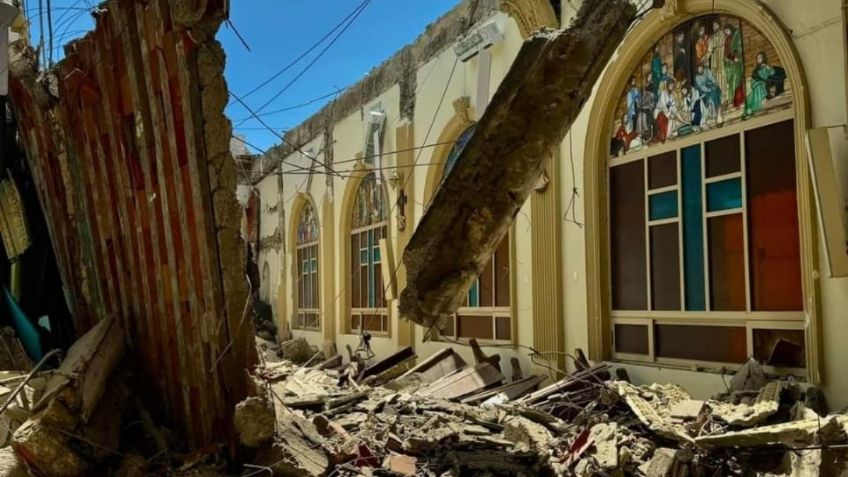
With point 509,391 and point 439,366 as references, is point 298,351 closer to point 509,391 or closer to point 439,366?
point 439,366

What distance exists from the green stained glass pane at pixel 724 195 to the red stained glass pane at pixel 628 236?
891 mm

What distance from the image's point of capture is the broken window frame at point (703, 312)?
5.95 m

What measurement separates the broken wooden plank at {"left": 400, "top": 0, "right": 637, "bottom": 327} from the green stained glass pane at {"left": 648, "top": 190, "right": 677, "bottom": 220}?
2861mm

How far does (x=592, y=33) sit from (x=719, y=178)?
2730mm

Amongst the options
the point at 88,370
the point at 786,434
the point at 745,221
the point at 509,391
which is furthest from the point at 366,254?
the point at 786,434

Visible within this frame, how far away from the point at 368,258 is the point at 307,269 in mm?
4086

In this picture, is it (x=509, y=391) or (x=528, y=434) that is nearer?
(x=528, y=434)

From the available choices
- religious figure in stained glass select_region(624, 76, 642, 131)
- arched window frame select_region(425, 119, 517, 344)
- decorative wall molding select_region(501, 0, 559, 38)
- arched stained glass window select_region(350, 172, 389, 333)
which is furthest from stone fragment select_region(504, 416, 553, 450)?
arched stained glass window select_region(350, 172, 389, 333)

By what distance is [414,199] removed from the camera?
38.8 ft

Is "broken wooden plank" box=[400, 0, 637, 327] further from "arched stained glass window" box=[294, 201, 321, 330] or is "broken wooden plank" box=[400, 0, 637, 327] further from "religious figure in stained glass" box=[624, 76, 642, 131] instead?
"arched stained glass window" box=[294, 201, 321, 330]

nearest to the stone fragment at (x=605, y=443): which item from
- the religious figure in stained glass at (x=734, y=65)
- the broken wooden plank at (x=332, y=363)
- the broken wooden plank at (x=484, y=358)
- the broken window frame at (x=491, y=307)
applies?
the religious figure in stained glass at (x=734, y=65)

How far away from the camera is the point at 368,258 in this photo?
46.2 ft

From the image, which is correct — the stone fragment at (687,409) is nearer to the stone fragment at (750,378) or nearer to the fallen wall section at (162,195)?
the stone fragment at (750,378)

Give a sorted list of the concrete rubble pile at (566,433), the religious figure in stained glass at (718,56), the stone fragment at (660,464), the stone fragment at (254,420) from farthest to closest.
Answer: the religious figure in stained glass at (718,56) < the stone fragment at (660,464) < the concrete rubble pile at (566,433) < the stone fragment at (254,420)
